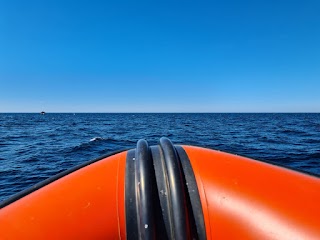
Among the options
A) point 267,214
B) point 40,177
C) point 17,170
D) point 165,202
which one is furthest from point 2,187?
point 267,214

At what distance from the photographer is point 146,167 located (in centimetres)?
154

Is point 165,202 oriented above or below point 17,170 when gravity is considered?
above

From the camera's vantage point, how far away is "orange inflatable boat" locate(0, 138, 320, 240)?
1295 millimetres

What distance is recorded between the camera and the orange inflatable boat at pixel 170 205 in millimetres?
1295

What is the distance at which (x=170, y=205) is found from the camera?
4.59 feet

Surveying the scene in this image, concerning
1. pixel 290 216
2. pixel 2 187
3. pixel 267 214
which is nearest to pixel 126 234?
pixel 267 214

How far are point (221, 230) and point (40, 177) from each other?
7.36 m

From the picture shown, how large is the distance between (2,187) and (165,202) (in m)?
6.80

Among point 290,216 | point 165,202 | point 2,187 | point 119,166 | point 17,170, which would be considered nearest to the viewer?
point 290,216

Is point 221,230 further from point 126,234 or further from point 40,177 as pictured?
point 40,177

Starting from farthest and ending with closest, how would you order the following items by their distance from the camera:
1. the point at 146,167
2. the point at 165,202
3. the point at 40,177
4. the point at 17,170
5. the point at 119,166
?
the point at 17,170
the point at 40,177
the point at 119,166
the point at 146,167
the point at 165,202

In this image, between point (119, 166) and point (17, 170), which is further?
point (17, 170)

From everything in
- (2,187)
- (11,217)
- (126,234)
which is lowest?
(2,187)

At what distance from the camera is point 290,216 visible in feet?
4.31
